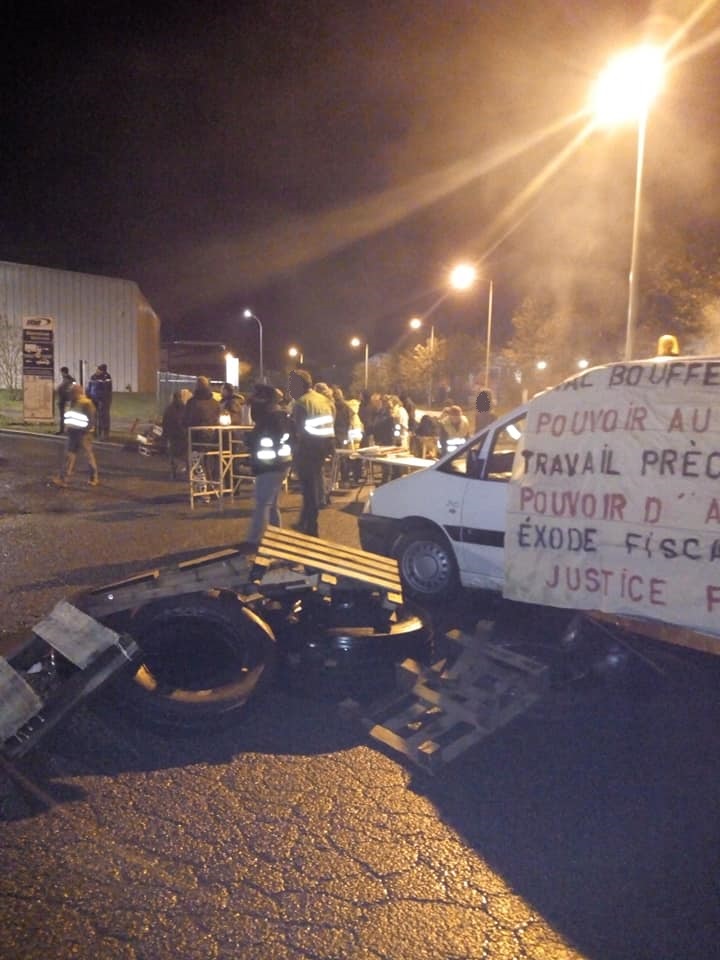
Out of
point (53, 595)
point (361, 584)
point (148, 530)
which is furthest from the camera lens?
point (148, 530)

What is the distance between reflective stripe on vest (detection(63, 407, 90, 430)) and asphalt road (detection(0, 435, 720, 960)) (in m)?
9.62

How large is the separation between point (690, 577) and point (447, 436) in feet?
33.6

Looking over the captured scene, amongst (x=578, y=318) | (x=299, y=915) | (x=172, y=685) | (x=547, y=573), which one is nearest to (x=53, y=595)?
(x=172, y=685)

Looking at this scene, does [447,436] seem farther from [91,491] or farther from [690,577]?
[690,577]

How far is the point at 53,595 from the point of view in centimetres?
810

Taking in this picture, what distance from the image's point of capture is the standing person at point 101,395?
22531 millimetres

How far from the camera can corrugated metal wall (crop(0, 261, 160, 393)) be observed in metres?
38.5

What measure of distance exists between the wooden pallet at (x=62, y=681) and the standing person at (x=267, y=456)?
422 cm

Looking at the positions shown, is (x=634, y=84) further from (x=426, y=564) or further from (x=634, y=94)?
(x=426, y=564)

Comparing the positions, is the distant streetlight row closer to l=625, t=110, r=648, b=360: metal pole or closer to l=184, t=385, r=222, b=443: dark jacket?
l=625, t=110, r=648, b=360: metal pole

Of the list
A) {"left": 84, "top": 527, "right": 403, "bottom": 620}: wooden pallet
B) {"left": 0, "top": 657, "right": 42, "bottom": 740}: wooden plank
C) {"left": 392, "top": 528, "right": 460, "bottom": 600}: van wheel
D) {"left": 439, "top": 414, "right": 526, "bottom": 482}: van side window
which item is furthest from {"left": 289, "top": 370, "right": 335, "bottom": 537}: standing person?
{"left": 0, "top": 657, "right": 42, "bottom": 740}: wooden plank

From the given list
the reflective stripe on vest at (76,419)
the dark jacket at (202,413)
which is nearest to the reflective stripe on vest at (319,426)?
the dark jacket at (202,413)

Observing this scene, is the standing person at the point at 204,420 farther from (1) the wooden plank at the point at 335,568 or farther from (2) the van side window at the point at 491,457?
(1) the wooden plank at the point at 335,568

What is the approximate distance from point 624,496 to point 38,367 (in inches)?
985
